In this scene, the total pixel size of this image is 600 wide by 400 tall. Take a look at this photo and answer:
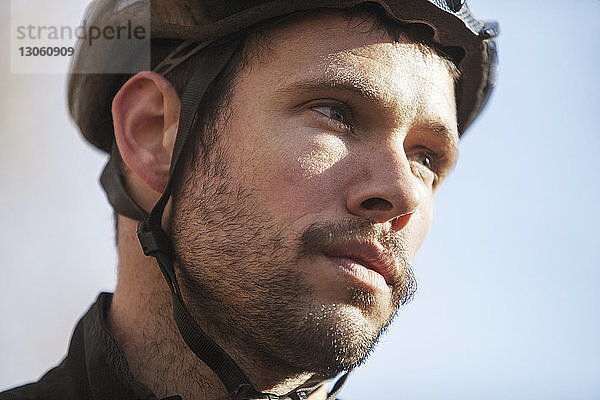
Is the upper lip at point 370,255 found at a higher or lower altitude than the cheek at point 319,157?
lower

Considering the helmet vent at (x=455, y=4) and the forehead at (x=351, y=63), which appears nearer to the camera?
the forehead at (x=351, y=63)

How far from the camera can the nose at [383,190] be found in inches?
113

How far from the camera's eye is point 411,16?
3.24 meters

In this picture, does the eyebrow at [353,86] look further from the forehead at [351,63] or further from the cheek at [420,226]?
the cheek at [420,226]

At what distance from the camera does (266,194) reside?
116 inches

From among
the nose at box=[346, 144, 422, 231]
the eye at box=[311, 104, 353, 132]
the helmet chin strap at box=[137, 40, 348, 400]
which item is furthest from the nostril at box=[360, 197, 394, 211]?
the helmet chin strap at box=[137, 40, 348, 400]

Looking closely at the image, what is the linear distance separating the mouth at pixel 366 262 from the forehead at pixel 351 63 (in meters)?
0.57

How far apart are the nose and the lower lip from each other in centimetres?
18

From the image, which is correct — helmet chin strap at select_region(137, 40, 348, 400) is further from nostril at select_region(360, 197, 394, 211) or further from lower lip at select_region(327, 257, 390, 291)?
nostril at select_region(360, 197, 394, 211)

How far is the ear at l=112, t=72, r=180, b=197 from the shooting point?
3309mm

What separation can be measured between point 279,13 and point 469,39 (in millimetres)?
939

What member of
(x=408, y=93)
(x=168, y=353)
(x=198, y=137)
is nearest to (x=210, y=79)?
(x=198, y=137)

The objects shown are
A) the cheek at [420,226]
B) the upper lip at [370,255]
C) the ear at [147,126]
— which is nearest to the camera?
the upper lip at [370,255]

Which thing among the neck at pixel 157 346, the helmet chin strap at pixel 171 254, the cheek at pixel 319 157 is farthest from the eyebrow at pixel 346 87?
the neck at pixel 157 346
